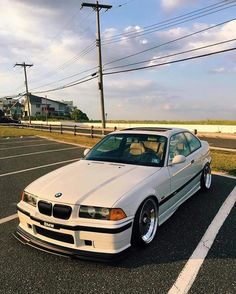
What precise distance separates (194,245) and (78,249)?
1601 millimetres

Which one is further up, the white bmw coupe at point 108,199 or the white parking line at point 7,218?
the white bmw coupe at point 108,199

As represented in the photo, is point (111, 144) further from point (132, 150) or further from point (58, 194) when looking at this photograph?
point (58, 194)

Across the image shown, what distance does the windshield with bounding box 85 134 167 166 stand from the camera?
5.10 meters

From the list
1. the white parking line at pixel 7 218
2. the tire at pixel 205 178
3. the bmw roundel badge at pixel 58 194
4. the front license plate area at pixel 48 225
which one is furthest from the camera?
the tire at pixel 205 178

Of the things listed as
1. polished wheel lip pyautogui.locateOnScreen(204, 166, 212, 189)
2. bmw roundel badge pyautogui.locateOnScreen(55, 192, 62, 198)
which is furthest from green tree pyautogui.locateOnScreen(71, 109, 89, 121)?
bmw roundel badge pyautogui.locateOnScreen(55, 192, 62, 198)

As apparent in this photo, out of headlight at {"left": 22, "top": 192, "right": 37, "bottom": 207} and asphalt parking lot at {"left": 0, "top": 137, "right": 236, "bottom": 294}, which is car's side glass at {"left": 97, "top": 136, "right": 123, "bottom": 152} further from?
headlight at {"left": 22, "top": 192, "right": 37, "bottom": 207}

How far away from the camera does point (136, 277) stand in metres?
3.51

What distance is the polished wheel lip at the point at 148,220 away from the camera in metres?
4.10

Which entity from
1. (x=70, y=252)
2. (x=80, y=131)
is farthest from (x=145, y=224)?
(x=80, y=131)

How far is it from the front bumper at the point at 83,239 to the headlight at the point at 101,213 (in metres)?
0.11

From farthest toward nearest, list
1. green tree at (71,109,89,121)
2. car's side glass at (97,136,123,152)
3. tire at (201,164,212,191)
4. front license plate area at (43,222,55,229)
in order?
green tree at (71,109,89,121), tire at (201,164,212,191), car's side glass at (97,136,123,152), front license plate area at (43,222,55,229)

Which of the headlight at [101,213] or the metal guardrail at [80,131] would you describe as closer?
the headlight at [101,213]

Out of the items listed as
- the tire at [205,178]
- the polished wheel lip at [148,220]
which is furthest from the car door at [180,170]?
the tire at [205,178]

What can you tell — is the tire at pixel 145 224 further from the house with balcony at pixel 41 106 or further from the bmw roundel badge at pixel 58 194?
the house with balcony at pixel 41 106
